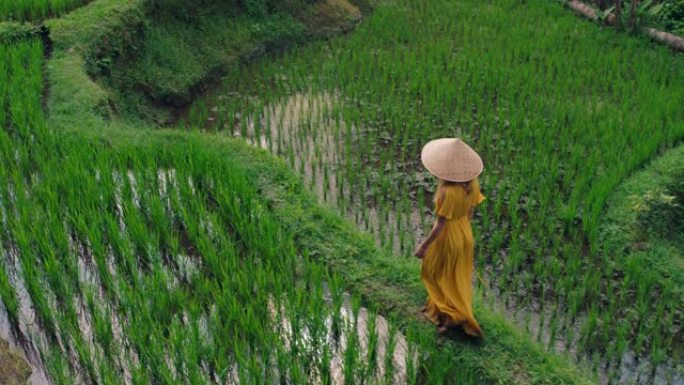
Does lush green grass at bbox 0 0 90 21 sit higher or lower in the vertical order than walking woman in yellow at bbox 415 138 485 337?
higher

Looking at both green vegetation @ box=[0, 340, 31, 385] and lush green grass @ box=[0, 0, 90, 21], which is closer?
green vegetation @ box=[0, 340, 31, 385]

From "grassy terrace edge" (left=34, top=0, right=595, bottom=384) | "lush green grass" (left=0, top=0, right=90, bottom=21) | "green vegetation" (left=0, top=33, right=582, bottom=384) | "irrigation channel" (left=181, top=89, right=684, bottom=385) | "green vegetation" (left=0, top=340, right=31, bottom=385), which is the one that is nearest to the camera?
"green vegetation" (left=0, top=340, right=31, bottom=385)

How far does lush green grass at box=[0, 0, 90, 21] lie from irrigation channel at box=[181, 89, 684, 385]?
Answer: 5.34ft

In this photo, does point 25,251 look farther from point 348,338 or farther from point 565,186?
point 565,186

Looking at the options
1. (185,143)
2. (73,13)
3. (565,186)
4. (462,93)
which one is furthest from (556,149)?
(73,13)

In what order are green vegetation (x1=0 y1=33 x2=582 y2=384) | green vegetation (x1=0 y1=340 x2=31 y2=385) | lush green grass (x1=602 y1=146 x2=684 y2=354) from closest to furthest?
green vegetation (x1=0 y1=340 x2=31 y2=385)
green vegetation (x1=0 y1=33 x2=582 y2=384)
lush green grass (x1=602 y1=146 x2=684 y2=354)

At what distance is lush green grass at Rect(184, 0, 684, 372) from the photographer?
405 centimetres

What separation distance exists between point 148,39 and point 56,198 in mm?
2740

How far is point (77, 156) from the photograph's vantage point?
15.2ft

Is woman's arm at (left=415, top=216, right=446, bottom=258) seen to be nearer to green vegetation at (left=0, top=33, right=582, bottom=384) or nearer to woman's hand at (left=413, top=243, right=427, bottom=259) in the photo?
woman's hand at (left=413, top=243, right=427, bottom=259)

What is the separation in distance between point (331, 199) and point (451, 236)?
181 cm

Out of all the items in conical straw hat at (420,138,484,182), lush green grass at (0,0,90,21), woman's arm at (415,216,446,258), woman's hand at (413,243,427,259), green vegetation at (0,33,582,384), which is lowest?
green vegetation at (0,33,582,384)

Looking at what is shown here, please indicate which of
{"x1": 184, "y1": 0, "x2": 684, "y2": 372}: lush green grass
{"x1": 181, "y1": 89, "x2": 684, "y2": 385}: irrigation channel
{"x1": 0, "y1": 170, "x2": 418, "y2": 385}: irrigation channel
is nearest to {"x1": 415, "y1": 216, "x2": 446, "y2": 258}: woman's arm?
{"x1": 0, "y1": 170, "x2": 418, "y2": 385}: irrigation channel

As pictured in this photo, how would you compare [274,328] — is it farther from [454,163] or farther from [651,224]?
[651,224]
